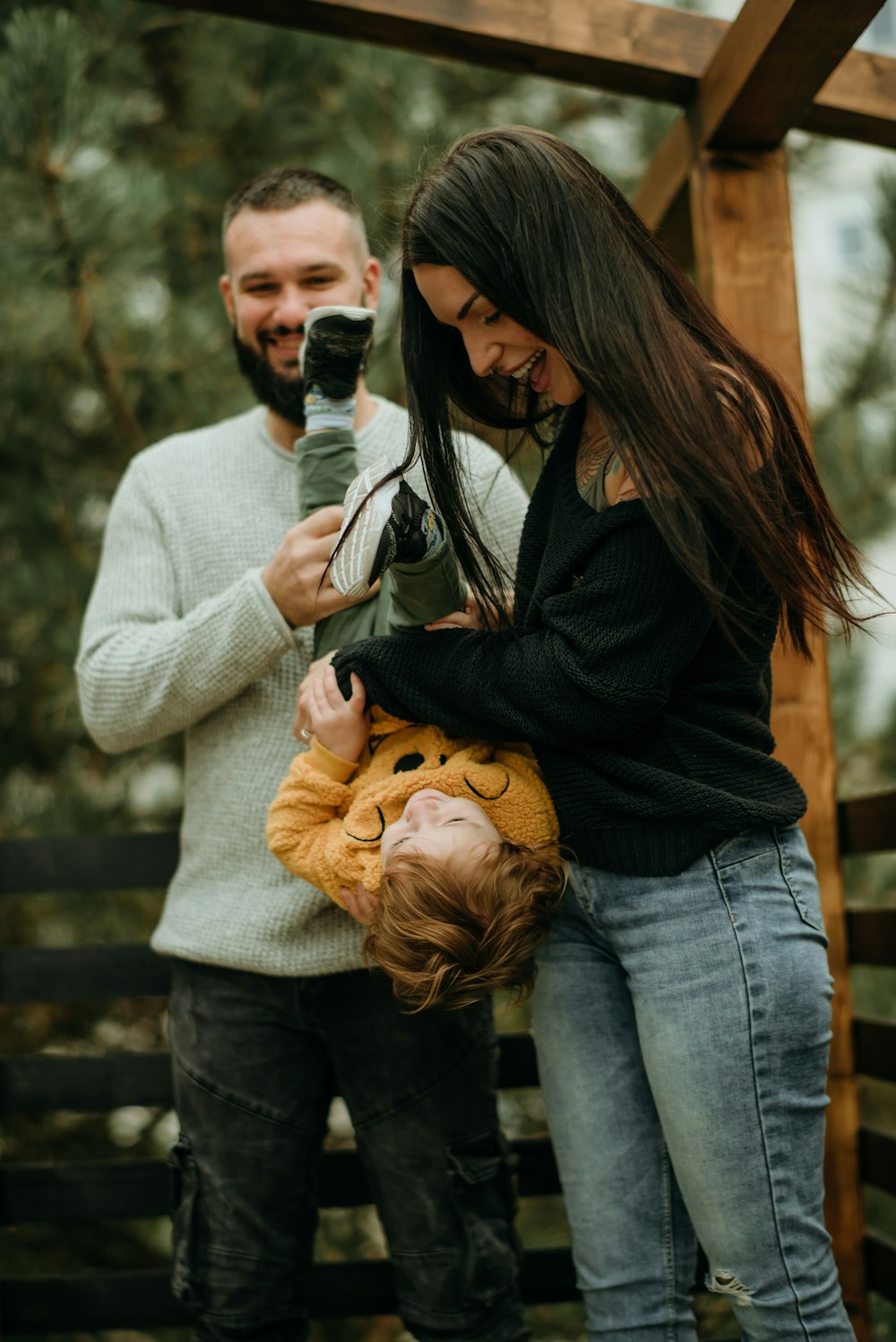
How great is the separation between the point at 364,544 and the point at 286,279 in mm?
645

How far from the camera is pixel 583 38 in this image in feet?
6.10

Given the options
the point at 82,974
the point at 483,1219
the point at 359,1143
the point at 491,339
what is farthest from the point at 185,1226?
the point at 491,339

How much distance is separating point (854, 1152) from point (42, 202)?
2293mm

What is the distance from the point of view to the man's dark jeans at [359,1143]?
155cm

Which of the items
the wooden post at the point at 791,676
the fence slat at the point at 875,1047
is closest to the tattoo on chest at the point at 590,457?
the wooden post at the point at 791,676

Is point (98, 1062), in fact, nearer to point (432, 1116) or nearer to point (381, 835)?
point (432, 1116)

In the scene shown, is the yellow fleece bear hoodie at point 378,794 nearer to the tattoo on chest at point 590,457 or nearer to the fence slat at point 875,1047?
the tattoo on chest at point 590,457

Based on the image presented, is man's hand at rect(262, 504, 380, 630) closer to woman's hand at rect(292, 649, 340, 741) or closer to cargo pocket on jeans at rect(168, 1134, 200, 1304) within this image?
woman's hand at rect(292, 649, 340, 741)

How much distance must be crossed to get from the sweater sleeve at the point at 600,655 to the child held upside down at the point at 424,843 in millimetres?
114

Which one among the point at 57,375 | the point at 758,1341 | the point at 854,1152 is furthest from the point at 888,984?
the point at 57,375

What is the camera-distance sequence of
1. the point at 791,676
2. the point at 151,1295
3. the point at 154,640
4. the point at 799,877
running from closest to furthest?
the point at 799,877
the point at 154,640
the point at 791,676
the point at 151,1295

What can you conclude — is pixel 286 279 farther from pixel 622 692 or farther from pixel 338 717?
pixel 622 692

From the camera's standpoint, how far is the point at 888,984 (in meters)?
2.71

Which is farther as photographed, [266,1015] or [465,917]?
[266,1015]
